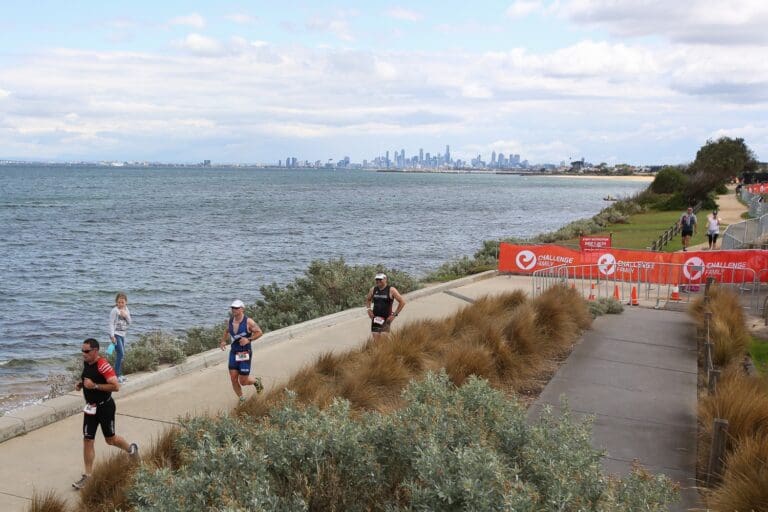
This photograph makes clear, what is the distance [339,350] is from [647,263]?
10.4m

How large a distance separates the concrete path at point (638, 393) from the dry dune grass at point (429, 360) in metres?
0.47

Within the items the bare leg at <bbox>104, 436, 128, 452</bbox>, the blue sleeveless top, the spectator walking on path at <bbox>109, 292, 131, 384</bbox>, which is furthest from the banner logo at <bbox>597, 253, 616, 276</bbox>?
the bare leg at <bbox>104, 436, 128, 452</bbox>

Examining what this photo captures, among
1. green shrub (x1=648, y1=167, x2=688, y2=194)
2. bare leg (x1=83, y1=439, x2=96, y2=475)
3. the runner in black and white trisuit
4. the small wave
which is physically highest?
green shrub (x1=648, y1=167, x2=688, y2=194)

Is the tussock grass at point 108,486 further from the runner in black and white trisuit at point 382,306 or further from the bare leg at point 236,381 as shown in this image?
the runner in black and white trisuit at point 382,306

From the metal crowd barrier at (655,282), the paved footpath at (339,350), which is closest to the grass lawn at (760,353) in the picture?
the paved footpath at (339,350)

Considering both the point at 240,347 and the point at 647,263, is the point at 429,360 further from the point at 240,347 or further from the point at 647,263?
the point at 647,263

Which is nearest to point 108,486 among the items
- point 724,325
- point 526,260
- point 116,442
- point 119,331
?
point 116,442

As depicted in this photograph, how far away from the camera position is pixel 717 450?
21.4ft

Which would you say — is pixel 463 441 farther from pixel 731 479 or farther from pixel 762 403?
pixel 762 403

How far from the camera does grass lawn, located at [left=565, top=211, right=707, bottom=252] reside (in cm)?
3185

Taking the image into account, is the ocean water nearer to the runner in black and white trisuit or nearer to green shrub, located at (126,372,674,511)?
the runner in black and white trisuit

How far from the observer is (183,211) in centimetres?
7256

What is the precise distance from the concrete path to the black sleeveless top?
2.75 m

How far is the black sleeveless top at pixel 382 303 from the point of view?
11523 millimetres
